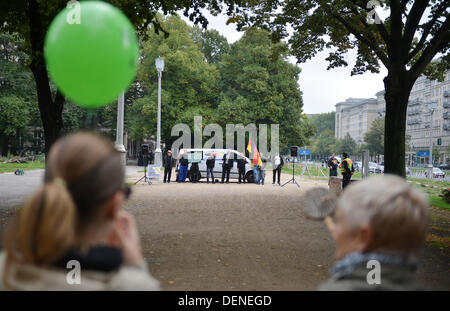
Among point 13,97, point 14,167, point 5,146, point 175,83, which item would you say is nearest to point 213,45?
point 175,83

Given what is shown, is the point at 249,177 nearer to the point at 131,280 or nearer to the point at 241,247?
the point at 241,247

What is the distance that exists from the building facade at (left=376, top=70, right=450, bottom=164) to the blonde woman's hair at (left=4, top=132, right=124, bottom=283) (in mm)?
98028

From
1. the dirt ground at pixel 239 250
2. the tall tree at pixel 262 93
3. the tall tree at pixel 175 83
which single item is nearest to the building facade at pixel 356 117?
the tall tree at pixel 262 93

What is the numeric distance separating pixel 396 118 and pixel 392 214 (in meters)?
9.77

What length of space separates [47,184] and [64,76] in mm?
979

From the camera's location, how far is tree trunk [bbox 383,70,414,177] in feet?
34.6

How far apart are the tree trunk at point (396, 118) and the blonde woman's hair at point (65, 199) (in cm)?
1003

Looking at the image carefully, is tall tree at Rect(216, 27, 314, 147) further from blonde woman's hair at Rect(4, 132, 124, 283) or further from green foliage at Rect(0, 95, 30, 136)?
blonde woman's hair at Rect(4, 132, 124, 283)

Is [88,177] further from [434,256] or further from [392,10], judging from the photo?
[392,10]

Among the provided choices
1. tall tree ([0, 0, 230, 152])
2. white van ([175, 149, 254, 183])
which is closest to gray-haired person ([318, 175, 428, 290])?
tall tree ([0, 0, 230, 152])

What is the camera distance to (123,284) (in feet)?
5.08
